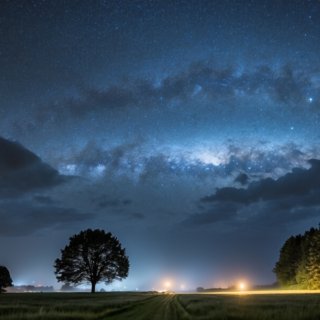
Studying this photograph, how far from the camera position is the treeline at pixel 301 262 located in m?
89.0

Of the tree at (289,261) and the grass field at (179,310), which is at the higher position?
the tree at (289,261)

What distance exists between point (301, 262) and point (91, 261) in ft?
166

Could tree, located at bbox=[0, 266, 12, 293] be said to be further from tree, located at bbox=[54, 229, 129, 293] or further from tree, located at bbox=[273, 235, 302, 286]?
tree, located at bbox=[273, 235, 302, 286]

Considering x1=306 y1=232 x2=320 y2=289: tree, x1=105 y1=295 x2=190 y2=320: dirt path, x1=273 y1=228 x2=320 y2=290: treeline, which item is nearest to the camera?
x1=105 y1=295 x2=190 y2=320: dirt path

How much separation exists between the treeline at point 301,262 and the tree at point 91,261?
4080 cm

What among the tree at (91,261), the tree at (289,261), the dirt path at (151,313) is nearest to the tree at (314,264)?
the tree at (289,261)

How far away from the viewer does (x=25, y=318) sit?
24.7m

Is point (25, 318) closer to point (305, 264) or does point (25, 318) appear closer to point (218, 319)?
point (218, 319)

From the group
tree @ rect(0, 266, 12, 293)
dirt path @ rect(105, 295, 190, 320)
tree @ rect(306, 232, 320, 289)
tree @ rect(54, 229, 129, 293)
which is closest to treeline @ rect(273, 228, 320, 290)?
tree @ rect(306, 232, 320, 289)

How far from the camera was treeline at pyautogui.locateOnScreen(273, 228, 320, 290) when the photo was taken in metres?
89.0

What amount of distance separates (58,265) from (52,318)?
6633cm

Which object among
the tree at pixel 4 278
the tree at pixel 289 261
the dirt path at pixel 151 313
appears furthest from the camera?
the tree at pixel 289 261

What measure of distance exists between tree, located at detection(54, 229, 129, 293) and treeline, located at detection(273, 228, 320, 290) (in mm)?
40796

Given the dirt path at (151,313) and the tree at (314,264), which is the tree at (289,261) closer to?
the tree at (314,264)
